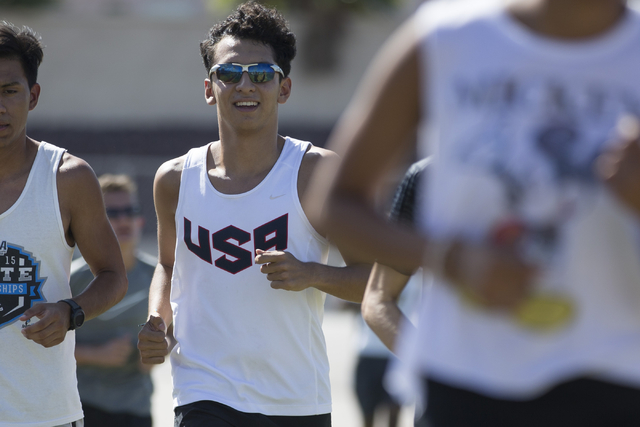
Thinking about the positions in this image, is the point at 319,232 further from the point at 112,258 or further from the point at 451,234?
the point at 451,234

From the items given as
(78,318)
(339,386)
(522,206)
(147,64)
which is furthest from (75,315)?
(147,64)

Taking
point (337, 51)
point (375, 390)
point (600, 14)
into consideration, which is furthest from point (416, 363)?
point (337, 51)

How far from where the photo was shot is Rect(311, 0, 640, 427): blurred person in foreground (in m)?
1.64

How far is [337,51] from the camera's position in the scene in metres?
32.5

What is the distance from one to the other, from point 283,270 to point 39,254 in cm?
99

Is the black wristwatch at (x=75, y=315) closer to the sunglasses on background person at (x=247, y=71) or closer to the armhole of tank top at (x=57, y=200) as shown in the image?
the armhole of tank top at (x=57, y=200)

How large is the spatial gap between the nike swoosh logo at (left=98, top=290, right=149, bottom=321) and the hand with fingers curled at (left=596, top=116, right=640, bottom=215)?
3821mm

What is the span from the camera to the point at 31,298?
143 inches

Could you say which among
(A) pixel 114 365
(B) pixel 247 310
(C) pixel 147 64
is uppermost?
(B) pixel 247 310

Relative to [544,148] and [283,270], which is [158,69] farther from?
[544,148]

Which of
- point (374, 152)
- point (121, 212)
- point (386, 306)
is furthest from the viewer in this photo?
point (121, 212)

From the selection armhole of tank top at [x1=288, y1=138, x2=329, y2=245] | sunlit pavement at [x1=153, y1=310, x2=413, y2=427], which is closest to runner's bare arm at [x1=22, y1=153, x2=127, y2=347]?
armhole of tank top at [x1=288, y1=138, x2=329, y2=245]

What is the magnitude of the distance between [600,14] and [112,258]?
2.60 m

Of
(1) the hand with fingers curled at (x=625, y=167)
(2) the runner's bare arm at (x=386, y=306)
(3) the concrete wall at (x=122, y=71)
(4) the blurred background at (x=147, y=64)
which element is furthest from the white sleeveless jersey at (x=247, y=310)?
(3) the concrete wall at (x=122, y=71)
